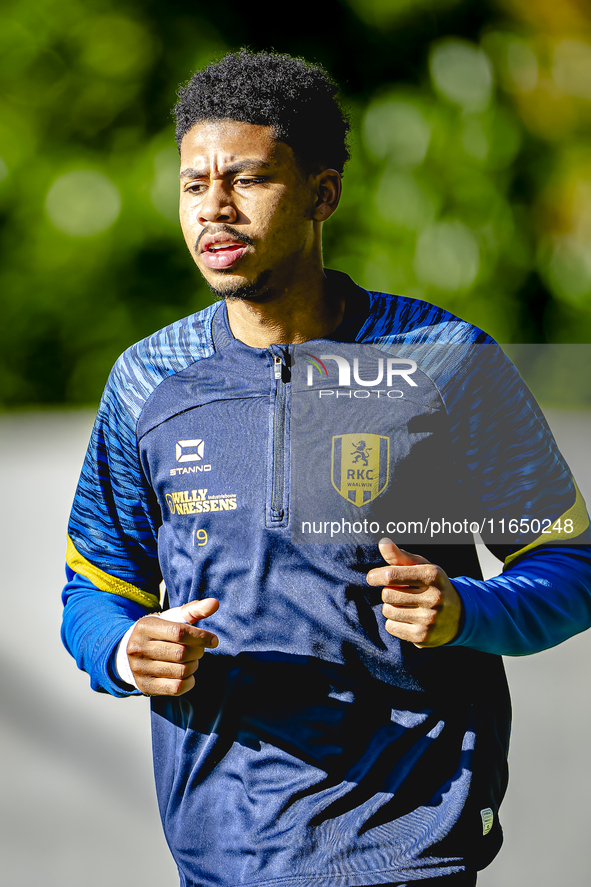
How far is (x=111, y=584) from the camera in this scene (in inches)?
39.9

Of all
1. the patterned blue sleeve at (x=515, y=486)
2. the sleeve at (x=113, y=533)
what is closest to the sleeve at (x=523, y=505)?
the patterned blue sleeve at (x=515, y=486)

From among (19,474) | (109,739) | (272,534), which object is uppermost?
(19,474)

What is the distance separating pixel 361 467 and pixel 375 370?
127 millimetres

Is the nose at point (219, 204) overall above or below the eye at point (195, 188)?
below

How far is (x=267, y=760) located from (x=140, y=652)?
20 centimetres

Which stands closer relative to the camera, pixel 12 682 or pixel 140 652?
pixel 140 652

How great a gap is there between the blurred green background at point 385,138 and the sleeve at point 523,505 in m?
0.26

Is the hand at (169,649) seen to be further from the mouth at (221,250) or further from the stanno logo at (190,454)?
the mouth at (221,250)

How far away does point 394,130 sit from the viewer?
115 cm

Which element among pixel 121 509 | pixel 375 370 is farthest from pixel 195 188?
pixel 121 509

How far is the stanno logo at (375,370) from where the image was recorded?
937 millimetres

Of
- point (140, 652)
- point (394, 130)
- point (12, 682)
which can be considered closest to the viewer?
point (140, 652)

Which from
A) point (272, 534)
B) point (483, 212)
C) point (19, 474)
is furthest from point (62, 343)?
point (483, 212)

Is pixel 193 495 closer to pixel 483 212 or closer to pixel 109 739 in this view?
pixel 109 739
